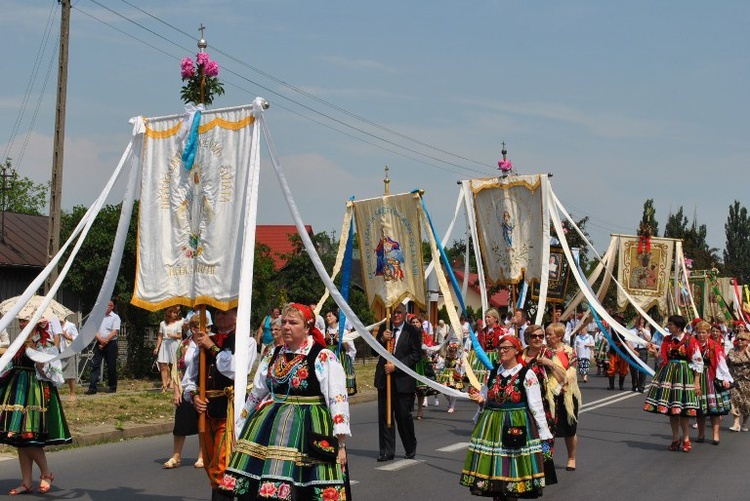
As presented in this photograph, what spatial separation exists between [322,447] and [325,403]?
1.12 ft

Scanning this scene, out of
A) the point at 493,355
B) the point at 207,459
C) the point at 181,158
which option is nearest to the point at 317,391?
the point at 207,459

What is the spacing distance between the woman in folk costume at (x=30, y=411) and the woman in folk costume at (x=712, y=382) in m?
8.24

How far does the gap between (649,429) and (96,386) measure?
10070 millimetres

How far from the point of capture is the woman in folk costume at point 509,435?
8.12 m

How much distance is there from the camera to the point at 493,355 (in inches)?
614

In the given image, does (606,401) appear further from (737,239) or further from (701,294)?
(737,239)

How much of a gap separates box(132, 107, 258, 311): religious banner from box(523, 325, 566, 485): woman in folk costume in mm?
2623

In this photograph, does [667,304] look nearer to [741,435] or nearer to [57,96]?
[741,435]

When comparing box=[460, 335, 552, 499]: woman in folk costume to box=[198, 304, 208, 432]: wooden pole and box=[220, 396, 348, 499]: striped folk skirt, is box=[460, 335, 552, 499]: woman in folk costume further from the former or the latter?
box=[198, 304, 208, 432]: wooden pole

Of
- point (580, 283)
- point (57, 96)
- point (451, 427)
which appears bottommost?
point (451, 427)

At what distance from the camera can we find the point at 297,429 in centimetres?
663

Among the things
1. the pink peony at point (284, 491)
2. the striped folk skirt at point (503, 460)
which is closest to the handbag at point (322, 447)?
the pink peony at point (284, 491)

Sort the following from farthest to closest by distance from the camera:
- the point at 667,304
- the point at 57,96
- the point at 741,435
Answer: the point at 667,304 → the point at 57,96 → the point at 741,435

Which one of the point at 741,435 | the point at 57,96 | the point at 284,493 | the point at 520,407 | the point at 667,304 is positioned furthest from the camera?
the point at 667,304
